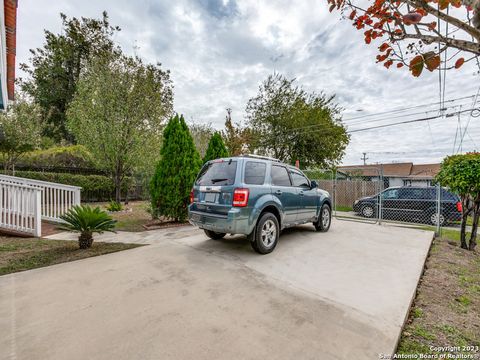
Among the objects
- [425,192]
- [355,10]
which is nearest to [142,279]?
[355,10]

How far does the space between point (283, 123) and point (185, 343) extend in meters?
18.8

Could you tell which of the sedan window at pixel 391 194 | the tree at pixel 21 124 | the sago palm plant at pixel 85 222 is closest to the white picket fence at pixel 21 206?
the sago palm plant at pixel 85 222

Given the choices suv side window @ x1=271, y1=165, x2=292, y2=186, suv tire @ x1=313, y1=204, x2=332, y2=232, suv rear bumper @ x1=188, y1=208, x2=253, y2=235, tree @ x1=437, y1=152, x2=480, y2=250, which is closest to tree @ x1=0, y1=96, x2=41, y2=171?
suv rear bumper @ x1=188, y1=208, x2=253, y2=235

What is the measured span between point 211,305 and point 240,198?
5.90ft

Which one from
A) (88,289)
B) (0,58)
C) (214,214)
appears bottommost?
(88,289)

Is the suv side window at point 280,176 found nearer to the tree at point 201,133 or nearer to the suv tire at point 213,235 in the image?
the suv tire at point 213,235

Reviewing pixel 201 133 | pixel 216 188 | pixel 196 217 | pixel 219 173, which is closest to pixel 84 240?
pixel 196 217

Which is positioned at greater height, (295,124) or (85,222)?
(295,124)

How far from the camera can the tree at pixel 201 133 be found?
19.1m

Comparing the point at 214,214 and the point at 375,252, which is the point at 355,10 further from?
the point at 375,252

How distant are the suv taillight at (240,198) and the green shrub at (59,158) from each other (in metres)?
11.4

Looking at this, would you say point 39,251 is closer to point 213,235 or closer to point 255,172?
point 213,235

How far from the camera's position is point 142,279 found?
3.26 m

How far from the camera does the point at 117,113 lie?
9.95 m
